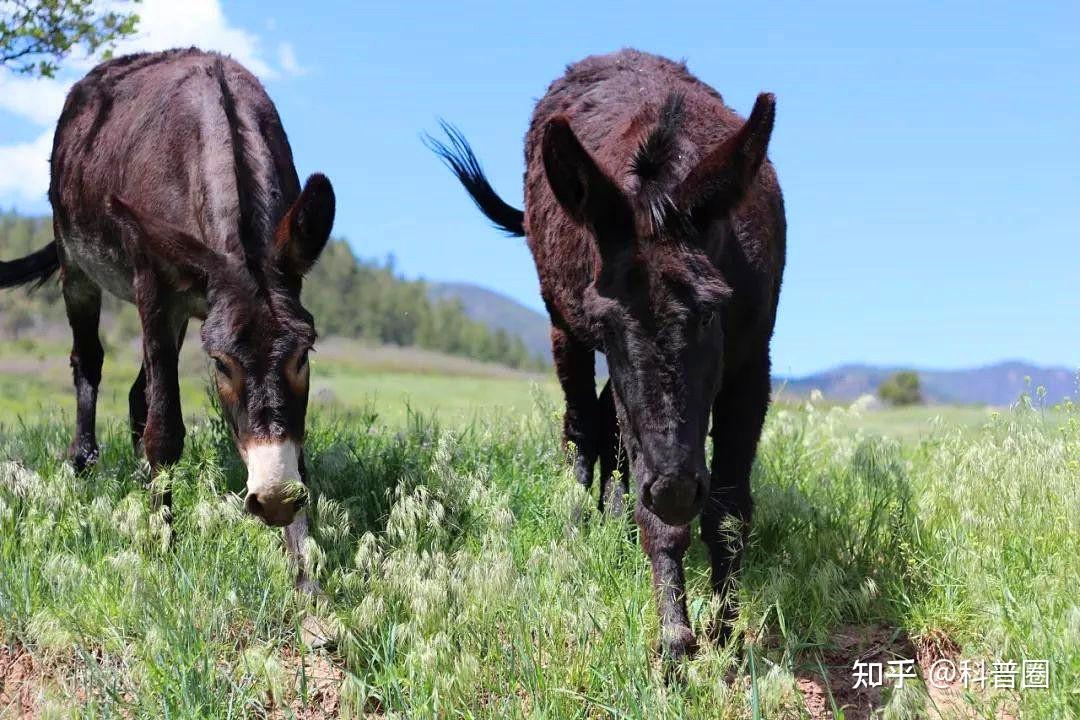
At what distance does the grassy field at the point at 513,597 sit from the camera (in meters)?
3.39

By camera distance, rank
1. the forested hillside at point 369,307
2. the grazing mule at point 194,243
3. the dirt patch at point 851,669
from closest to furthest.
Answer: the dirt patch at point 851,669, the grazing mule at point 194,243, the forested hillside at point 369,307

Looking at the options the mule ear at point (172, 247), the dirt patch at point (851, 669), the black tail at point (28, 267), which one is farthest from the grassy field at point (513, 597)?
the black tail at point (28, 267)

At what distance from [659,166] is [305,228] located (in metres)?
1.76

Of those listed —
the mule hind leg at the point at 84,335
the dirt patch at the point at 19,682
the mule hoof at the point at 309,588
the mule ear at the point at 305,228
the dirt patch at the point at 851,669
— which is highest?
the mule ear at the point at 305,228

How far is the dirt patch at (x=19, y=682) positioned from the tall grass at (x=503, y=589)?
6 cm

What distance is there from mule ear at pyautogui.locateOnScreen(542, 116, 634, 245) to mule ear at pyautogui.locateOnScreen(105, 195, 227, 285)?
1772 mm

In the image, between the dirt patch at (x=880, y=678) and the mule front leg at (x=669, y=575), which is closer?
the mule front leg at (x=669, y=575)

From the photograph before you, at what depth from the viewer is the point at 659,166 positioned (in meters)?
3.70

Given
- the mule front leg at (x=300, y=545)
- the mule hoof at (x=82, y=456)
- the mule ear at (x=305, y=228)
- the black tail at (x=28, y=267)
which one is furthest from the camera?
the black tail at (x=28, y=267)

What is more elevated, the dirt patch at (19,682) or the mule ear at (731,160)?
the mule ear at (731,160)

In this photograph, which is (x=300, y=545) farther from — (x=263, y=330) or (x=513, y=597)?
(x=513, y=597)

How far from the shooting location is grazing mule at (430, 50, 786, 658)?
10.8ft

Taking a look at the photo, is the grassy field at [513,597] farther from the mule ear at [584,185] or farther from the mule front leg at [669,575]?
the mule ear at [584,185]

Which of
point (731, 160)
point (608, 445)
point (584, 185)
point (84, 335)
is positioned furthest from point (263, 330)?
point (84, 335)
